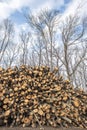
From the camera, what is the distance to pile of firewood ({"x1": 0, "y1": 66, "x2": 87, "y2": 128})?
598cm

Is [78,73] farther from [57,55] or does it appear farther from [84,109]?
[84,109]

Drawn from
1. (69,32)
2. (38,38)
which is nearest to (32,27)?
(38,38)

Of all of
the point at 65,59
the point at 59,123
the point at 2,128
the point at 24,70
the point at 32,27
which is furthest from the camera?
the point at 32,27

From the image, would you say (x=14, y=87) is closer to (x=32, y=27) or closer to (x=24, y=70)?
(x=24, y=70)

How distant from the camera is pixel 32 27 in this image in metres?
27.8

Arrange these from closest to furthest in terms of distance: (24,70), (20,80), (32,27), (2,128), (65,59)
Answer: (2,128), (20,80), (24,70), (65,59), (32,27)

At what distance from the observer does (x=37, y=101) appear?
6.17 metres

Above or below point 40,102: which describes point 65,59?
above

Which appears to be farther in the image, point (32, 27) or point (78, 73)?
point (78, 73)

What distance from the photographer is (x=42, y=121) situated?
234 inches

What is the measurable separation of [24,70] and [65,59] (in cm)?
1771

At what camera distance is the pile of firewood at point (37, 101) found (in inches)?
235

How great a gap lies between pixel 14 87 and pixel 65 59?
18.5 metres

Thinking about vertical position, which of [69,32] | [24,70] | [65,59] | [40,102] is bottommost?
[40,102]
